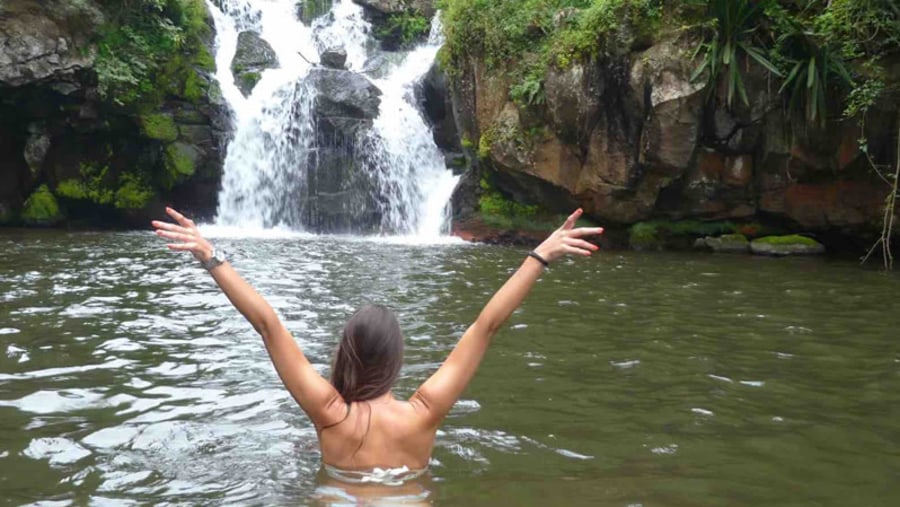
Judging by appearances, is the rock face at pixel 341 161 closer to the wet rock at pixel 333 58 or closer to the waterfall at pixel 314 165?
the waterfall at pixel 314 165

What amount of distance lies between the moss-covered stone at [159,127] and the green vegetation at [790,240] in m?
14.2

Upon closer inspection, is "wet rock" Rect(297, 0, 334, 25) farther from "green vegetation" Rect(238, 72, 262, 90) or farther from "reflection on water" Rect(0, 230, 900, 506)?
"reflection on water" Rect(0, 230, 900, 506)

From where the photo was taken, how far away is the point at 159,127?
20.0 meters

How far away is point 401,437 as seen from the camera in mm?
3447

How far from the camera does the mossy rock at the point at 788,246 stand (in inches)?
604

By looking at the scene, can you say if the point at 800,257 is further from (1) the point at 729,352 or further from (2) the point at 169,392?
(2) the point at 169,392

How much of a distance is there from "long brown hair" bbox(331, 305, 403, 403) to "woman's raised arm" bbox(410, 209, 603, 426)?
217 mm

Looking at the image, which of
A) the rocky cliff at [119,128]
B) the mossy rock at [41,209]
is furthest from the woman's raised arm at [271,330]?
the mossy rock at [41,209]

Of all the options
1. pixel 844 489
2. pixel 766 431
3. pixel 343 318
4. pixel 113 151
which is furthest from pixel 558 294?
pixel 113 151

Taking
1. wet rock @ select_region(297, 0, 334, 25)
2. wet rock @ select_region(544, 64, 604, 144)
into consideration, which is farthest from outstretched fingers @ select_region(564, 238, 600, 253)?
wet rock @ select_region(297, 0, 334, 25)

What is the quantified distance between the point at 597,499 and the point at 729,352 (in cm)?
364

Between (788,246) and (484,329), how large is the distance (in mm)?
13689

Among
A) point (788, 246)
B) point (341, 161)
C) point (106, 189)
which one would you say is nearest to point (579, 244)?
point (788, 246)

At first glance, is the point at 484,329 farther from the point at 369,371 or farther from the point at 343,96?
the point at 343,96
